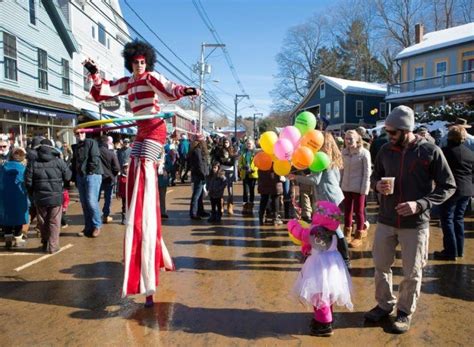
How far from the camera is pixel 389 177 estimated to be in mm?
3730

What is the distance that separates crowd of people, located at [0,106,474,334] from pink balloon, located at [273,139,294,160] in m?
0.73

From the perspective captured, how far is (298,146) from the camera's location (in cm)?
423

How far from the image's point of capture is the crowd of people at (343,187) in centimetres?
364

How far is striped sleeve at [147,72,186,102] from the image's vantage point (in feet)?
13.4

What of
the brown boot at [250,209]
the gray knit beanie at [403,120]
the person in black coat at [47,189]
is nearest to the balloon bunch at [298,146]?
the gray knit beanie at [403,120]

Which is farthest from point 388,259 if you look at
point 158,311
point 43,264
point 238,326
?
point 43,264

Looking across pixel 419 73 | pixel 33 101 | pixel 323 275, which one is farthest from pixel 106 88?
pixel 419 73

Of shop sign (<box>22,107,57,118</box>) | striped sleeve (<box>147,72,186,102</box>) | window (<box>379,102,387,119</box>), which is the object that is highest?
window (<box>379,102,387,119</box>)

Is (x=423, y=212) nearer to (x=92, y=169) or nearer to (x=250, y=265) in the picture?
(x=250, y=265)

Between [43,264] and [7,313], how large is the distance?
5.76ft

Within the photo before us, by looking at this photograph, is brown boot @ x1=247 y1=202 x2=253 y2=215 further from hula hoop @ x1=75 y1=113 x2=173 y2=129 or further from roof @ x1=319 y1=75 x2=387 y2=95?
roof @ x1=319 y1=75 x2=387 y2=95

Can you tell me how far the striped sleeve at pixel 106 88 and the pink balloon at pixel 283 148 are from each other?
1762 millimetres

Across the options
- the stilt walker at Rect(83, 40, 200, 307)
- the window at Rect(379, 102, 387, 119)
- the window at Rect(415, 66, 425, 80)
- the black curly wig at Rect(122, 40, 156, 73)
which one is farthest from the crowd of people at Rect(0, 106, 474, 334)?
the window at Rect(379, 102, 387, 119)

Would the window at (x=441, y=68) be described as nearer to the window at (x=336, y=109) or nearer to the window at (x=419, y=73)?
the window at (x=419, y=73)
